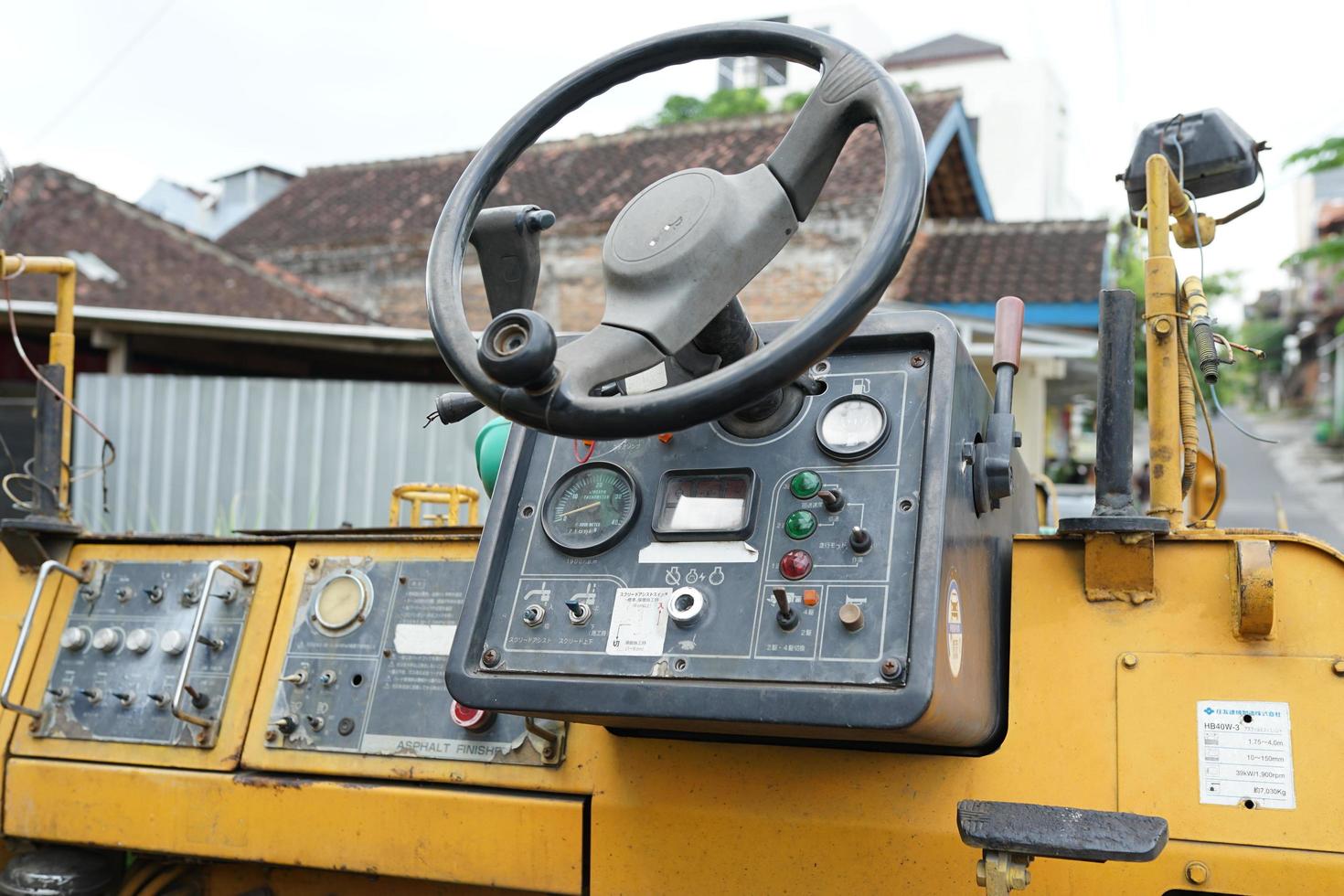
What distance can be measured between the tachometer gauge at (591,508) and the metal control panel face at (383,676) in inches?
11.4

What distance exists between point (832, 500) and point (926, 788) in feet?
1.47

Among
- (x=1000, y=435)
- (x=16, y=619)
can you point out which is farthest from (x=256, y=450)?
(x=1000, y=435)

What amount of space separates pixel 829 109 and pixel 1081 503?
43.1ft

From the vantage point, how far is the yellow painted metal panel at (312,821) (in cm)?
194

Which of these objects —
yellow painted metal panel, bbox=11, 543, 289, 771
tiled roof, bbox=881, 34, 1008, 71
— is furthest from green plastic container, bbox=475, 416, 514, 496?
tiled roof, bbox=881, 34, 1008, 71

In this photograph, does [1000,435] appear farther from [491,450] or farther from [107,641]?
[107,641]

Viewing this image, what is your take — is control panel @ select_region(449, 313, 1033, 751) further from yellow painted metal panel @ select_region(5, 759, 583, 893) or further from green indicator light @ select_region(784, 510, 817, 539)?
yellow painted metal panel @ select_region(5, 759, 583, 893)

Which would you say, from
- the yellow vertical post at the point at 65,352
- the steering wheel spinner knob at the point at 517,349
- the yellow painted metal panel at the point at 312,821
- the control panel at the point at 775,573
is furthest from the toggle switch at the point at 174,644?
the steering wheel spinner knob at the point at 517,349

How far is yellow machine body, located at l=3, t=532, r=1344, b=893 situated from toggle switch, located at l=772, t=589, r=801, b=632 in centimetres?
28

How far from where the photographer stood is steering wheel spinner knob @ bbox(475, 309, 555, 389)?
4.45 ft

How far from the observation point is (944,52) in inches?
1641

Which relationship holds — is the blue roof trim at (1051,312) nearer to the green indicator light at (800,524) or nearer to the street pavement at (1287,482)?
the street pavement at (1287,482)

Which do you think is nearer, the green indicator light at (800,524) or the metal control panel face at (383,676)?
the green indicator light at (800,524)

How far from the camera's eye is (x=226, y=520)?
782cm
